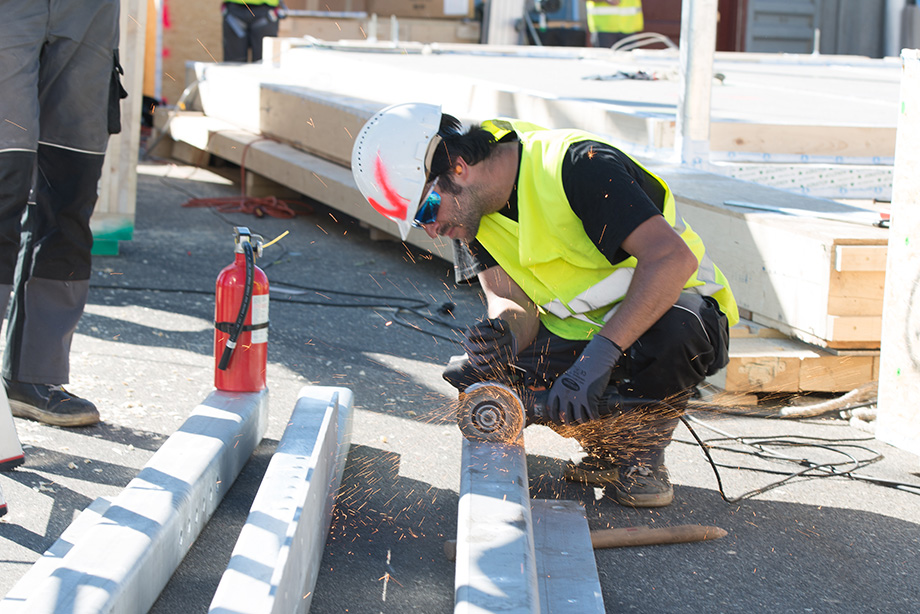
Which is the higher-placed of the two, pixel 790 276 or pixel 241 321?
pixel 790 276

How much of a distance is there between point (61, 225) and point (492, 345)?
5.41 ft

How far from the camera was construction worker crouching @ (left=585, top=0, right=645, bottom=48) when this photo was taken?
12984 mm

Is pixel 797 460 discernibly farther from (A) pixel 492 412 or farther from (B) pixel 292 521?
(B) pixel 292 521

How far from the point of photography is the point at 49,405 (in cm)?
351

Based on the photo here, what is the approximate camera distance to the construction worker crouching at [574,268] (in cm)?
275

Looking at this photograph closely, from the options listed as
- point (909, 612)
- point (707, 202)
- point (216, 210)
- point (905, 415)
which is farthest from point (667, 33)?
point (909, 612)

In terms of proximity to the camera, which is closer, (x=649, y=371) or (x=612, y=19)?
(x=649, y=371)

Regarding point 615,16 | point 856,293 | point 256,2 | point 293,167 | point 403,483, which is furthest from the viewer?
point 615,16

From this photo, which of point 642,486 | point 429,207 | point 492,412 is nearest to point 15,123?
point 429,207

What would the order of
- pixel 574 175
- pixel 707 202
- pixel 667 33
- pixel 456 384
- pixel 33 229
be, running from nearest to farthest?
pixel 574 175, pixel 456 384, pixel 33 229, pixel 707 202, pixel 667 33

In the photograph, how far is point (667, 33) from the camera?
613 inches

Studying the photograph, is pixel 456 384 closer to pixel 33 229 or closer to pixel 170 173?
pixel 33 229

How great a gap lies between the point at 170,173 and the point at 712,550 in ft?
27.6

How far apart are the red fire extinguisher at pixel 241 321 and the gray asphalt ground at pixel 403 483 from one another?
294 millimetres
